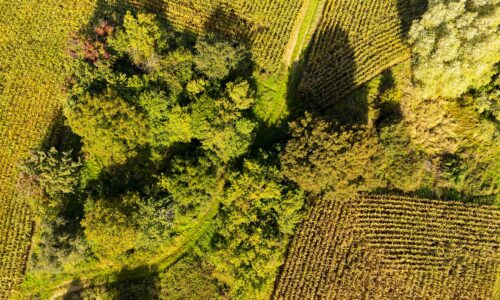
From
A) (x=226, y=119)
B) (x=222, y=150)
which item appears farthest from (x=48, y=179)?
(x=226, y=119)

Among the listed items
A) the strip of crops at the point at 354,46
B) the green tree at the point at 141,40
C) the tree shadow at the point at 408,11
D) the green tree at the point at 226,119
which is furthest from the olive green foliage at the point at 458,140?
the green tree at the point at 141,40

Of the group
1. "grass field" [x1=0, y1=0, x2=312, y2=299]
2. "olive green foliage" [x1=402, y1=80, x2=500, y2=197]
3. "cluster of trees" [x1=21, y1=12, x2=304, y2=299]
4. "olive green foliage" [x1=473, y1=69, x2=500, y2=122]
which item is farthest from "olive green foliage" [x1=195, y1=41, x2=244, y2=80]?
"olive green foliage" [x1=473, y1=69, x2=500, y2=122]

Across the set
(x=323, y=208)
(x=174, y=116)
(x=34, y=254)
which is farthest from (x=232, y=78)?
(x=34, y=254)

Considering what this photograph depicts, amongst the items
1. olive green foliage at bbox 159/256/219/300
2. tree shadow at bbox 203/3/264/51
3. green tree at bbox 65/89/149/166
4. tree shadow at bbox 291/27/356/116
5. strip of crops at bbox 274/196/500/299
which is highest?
tree shadow at bbox 203/3/264/51

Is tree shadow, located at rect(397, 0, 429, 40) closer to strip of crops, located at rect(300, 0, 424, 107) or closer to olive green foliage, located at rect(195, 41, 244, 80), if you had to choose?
strip of crops, located at rect(300, 0, 424, 107)

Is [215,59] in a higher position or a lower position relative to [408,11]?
higher

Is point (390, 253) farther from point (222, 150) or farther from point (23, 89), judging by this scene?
point (23, 89)
